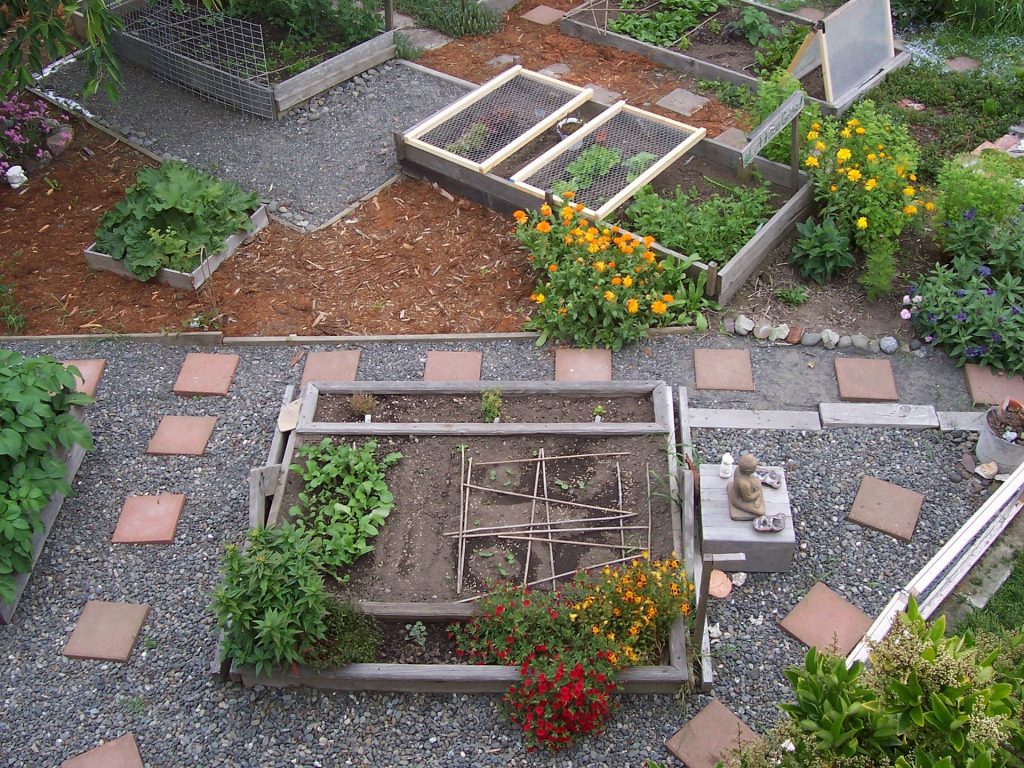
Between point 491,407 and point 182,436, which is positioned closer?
point 491,407

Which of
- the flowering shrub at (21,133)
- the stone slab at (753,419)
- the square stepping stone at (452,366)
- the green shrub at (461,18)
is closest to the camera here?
the stone slab at (753,419)

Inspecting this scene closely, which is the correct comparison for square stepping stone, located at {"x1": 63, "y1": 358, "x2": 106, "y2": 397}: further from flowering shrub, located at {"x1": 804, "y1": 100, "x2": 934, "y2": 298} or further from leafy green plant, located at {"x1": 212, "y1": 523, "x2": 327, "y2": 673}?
flowering shrub, located at {"x1": 804, "y1": 100, "x2": 934, "y2": 298}

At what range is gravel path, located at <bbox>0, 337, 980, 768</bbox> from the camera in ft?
12.9

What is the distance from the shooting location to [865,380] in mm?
5270

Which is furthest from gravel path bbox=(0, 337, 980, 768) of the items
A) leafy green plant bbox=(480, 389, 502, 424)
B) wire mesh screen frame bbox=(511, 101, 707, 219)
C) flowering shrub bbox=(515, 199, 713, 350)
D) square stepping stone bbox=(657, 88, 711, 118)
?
square stepping stone bbox=(657, 88, 711, 118)

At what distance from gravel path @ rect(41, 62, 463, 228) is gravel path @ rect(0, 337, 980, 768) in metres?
1.94

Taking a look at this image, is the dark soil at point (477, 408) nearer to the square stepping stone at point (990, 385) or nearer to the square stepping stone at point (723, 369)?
the square stepping stone at point (723, 369)

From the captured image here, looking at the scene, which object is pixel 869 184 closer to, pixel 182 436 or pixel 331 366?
pixel 331 366

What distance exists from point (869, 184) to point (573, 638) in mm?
3521

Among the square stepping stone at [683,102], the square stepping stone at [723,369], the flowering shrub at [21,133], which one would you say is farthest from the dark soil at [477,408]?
the flowering shrub at [21,133]

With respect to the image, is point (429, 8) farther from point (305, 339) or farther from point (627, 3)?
point (305, 339)

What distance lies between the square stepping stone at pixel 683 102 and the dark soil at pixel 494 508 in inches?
151

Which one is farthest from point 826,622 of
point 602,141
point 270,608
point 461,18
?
point 461,18

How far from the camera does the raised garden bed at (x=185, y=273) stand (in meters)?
6.07
